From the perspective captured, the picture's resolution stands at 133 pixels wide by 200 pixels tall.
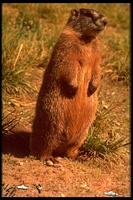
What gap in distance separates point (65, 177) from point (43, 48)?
332 centimetres

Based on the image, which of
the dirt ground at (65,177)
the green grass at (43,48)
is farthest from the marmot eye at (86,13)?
the dirt ground at (65,177)

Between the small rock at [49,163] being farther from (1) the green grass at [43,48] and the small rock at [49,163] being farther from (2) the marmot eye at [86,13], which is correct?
(2) the marmot eye at [86,13]

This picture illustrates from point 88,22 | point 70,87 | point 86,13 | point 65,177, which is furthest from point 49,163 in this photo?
point 86,13

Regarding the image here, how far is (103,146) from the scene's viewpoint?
18.9 feet

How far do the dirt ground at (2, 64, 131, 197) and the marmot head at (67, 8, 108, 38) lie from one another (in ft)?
4.50

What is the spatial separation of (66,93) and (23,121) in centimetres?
140

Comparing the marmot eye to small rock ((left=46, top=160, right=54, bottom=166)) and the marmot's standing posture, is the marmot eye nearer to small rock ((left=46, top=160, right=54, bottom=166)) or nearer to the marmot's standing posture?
the marmot's standing posture

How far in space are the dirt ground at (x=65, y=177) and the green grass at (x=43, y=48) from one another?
1.11ft

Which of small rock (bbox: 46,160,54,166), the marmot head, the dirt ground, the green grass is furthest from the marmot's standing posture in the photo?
the green grass

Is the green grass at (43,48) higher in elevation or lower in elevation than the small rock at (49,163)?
higher

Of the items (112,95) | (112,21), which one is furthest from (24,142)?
(112,21)

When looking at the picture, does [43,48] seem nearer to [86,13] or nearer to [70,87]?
[86,13]

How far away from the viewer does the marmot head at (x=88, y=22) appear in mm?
5090

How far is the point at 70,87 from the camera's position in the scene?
5.08m
